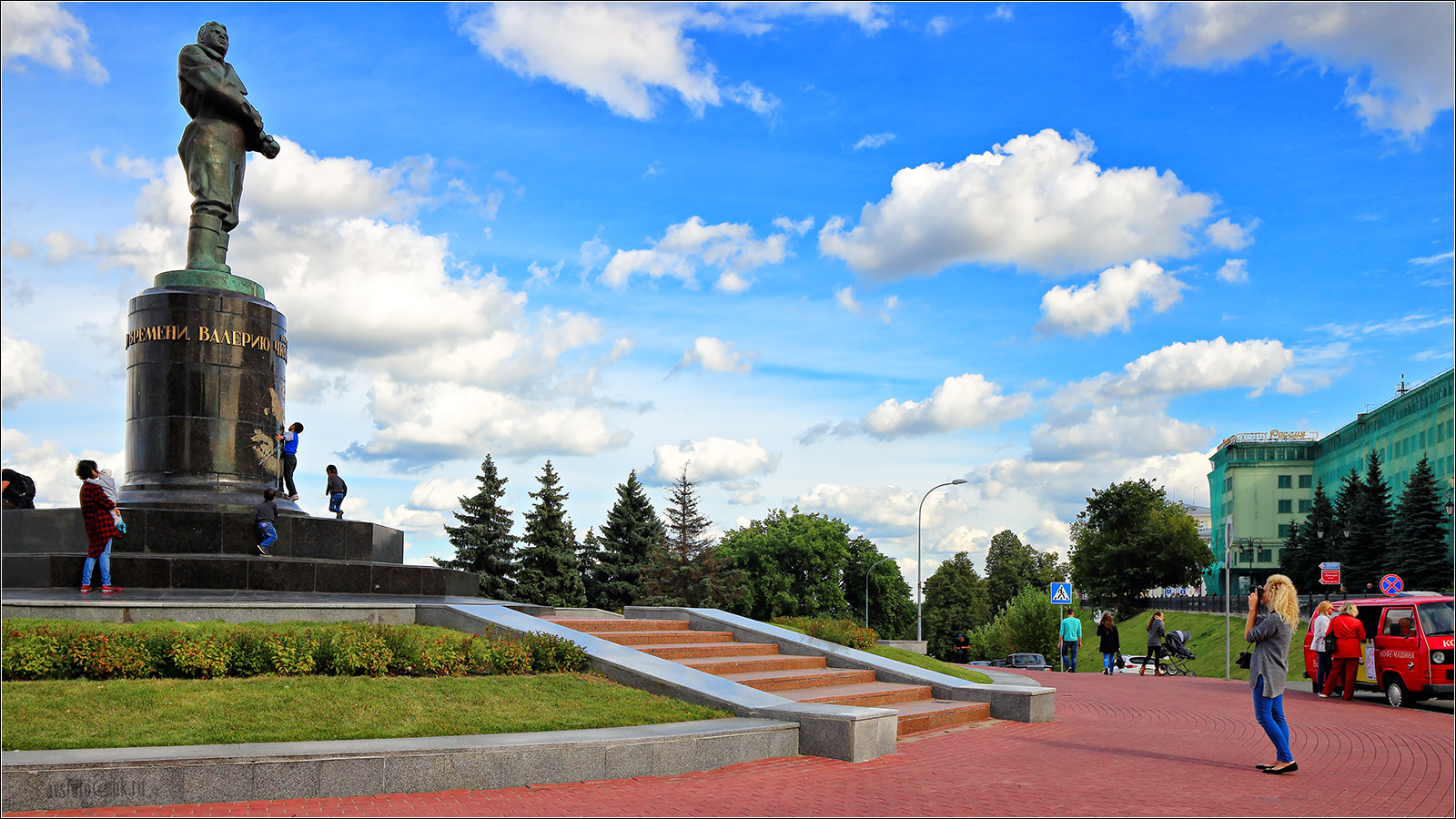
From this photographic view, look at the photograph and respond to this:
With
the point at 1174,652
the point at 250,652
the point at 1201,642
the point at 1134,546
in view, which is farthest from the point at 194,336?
the point at 1134,546

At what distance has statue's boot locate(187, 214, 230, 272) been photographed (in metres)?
17.1

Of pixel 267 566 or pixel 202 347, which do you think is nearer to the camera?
pixel 267 566

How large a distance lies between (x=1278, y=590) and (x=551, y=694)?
7.05 m

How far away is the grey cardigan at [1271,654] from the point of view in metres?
9.52

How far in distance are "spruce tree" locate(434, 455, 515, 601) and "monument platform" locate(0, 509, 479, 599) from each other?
29.9 metres

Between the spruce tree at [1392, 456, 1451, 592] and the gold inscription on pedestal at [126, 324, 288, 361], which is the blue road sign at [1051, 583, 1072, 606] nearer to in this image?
the gold inscription on pedestal at [126, 324, 288, 361]

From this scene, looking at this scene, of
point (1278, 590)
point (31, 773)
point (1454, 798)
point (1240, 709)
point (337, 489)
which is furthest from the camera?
point (337, 489)

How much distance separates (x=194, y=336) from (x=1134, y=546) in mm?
74820

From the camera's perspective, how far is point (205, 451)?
16.0 metres

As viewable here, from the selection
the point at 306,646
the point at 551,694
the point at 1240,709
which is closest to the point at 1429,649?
the point at 1240,709

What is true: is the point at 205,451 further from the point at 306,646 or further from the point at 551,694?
the point at 551,694

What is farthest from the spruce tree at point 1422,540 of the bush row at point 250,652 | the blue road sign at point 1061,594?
the bush row at point 250,652

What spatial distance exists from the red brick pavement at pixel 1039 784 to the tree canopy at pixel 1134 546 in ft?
227

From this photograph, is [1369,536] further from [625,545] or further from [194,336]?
[194,336]
